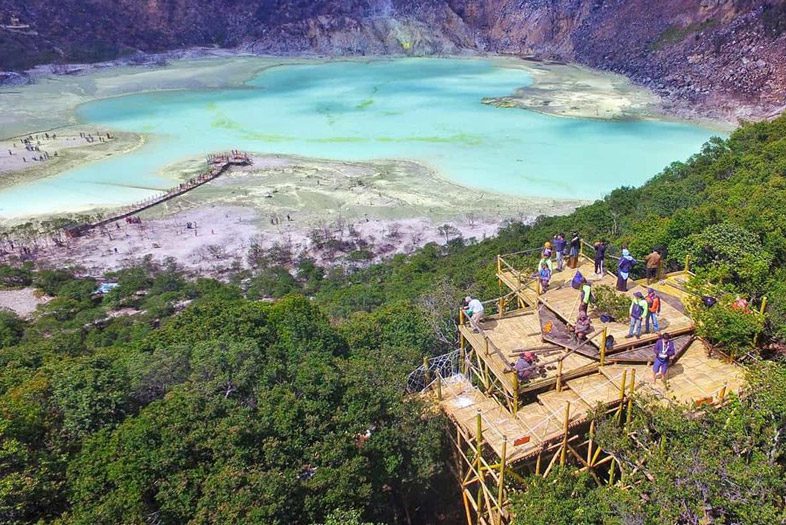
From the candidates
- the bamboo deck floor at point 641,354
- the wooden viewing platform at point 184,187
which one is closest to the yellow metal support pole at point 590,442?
the bamboo deck floor at point 641,354

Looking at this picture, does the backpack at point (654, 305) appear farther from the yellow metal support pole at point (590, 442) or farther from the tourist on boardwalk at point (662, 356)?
the yellow metal support pole at point (590, 442)

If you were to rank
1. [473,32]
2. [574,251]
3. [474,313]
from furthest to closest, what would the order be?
[473,32] → [574,251] → [474,313]

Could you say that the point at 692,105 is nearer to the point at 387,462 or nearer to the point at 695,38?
the point at 695,38

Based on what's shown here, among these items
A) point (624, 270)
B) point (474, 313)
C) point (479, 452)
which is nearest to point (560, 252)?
point (624, 270)

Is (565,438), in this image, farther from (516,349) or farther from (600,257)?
(600,257)

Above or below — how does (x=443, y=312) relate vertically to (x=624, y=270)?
below

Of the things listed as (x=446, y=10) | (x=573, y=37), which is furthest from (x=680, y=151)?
(x=446, y=10)

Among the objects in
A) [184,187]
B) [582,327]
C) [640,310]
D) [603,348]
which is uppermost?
[640,310]
